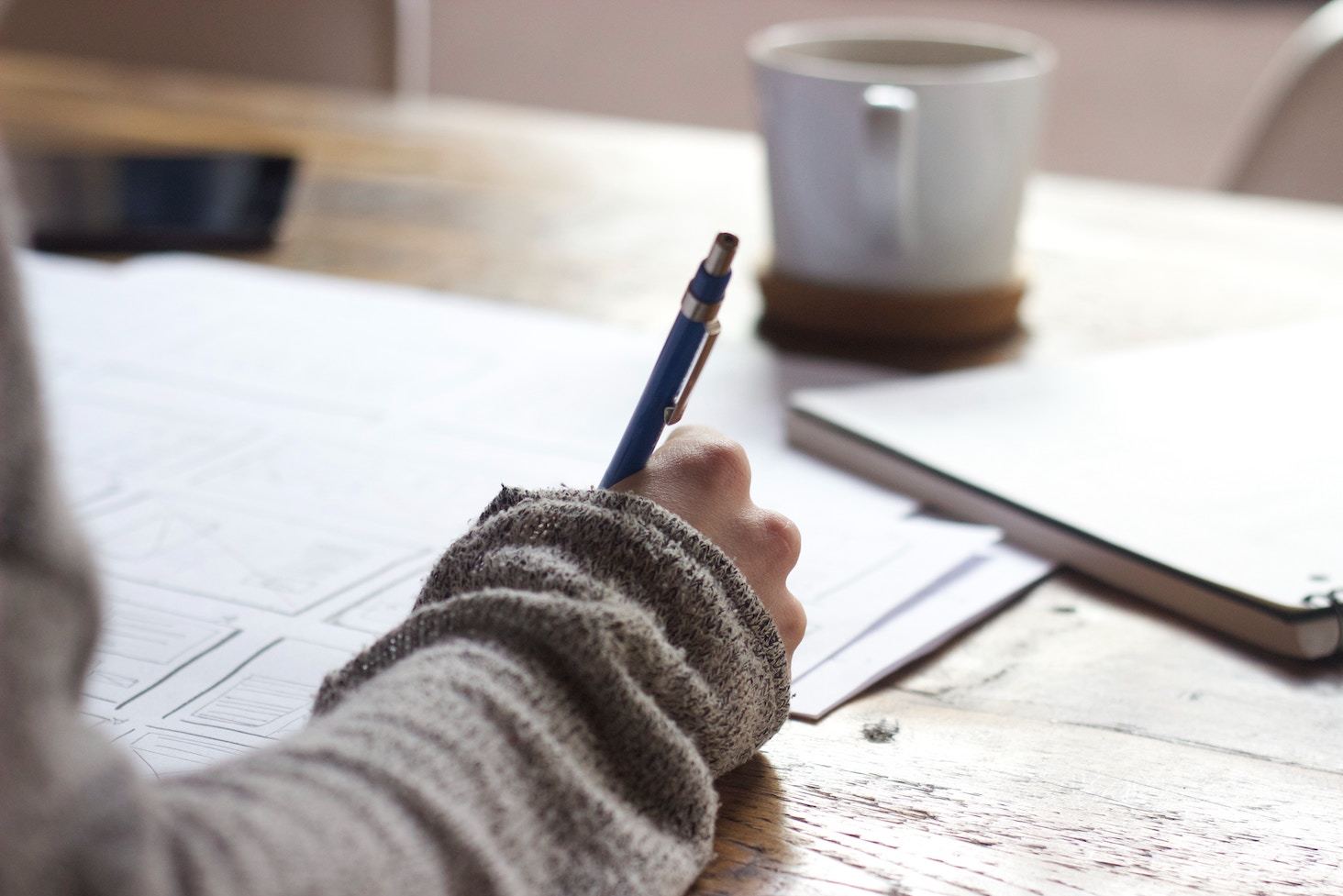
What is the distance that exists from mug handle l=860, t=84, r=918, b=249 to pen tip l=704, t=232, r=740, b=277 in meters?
0.36

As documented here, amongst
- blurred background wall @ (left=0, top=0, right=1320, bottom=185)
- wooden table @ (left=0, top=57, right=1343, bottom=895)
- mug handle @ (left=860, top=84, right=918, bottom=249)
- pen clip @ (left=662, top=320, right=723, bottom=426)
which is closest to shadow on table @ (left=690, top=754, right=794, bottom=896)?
wooden table @ (left=0, top=57, right=1343, bottom=895)

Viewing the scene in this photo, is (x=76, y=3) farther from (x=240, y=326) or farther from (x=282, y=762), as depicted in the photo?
(x=282, y=762)

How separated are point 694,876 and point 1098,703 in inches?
6.3

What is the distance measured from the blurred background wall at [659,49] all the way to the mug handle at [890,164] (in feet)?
2.92

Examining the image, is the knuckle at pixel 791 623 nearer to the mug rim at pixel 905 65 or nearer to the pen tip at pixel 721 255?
the pen tip at pixel 721 255

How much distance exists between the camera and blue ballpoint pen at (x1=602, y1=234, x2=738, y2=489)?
397 mm

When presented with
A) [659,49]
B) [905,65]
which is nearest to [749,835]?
[905,65]

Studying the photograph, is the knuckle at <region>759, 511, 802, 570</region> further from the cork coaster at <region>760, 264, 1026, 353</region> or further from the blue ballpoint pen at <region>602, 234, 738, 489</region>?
the cork coaster at <region>760, 264, 1026, 353</region>

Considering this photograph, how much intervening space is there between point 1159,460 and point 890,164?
24cm

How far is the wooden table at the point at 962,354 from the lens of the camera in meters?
0.36

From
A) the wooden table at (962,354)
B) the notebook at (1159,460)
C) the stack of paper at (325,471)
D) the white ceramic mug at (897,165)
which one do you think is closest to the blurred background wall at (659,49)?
the wooden table at (962,354)

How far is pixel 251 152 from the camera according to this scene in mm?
1061

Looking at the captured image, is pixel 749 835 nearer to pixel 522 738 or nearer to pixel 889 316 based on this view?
pixel 522 738

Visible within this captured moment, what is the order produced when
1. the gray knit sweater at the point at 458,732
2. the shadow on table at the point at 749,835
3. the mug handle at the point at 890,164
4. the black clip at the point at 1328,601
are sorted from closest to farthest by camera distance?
the gray knit sweater at the point at 458,732, the shadow on table at the point at 749,835, the black clip at the point at 1328,601, the mug handle at the point at 890,164
